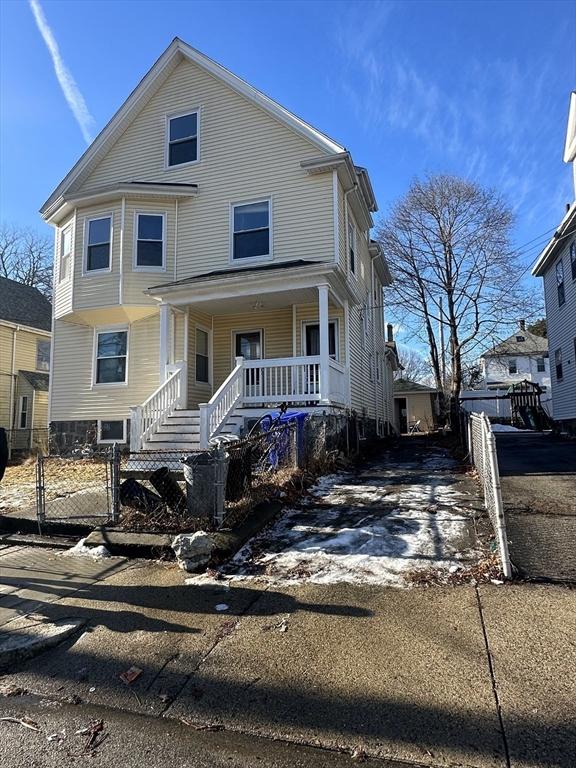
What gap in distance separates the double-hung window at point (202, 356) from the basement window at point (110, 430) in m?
2.59

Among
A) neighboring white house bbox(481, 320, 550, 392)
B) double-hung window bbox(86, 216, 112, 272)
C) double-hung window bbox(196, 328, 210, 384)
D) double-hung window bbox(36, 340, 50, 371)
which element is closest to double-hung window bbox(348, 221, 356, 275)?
double-hung window bbox(196, 328, 210, 384)

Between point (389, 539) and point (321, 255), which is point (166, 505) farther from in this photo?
point (321, 255)

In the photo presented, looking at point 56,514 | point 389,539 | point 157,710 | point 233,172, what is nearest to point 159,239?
point 233,172

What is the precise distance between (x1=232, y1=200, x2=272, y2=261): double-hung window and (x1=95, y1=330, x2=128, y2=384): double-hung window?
4.28m

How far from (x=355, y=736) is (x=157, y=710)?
107 cm

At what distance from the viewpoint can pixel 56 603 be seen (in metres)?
4.05

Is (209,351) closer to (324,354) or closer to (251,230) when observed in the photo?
(251,230)

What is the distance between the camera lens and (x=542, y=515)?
549 centimetres

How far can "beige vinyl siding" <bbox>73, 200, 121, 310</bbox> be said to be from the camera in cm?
1348

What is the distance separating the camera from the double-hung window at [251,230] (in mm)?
13227

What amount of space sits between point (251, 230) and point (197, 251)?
168 centimetres

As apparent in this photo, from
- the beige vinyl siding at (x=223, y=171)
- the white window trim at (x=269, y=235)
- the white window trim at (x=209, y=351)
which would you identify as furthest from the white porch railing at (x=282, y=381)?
the white window trim at (x=269, y=235)

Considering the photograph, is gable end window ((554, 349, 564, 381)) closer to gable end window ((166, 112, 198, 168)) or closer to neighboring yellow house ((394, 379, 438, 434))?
gable end window ((166, 112, 198, 168))

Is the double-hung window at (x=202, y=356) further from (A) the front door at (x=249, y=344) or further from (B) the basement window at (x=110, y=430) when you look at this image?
(B) the basement window at (x=110, y=430)
